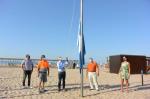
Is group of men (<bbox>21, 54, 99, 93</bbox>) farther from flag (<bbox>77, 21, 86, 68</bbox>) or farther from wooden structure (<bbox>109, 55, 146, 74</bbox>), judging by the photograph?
wooden structure (<bbox>109, 55, 146, 74</bbox>)

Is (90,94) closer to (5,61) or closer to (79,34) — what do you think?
(79,34)

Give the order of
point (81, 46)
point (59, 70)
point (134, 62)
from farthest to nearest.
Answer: point (134, 62), point (59, 70), point (81, 46)

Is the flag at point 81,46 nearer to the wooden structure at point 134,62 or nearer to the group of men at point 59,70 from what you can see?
the group of men at point 59,70

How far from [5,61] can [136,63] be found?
22753mm

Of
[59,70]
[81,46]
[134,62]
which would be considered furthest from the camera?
[134,62]

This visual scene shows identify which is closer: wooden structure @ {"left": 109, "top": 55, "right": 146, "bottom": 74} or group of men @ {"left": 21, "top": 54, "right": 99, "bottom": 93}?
group of men @ {"left": 21, "top": 54, "right": 99, "bottom": 93}

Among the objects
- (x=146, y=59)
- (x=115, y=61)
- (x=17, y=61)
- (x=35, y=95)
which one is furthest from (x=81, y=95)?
(x=17, y=61)

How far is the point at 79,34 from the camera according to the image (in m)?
13.5

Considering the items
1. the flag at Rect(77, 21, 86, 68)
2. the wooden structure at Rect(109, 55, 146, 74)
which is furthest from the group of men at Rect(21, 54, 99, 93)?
the wooden structure at Rect(109, 55, 146, 74)

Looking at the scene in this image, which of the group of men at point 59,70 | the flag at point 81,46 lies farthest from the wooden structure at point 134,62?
the flag at point 81,46

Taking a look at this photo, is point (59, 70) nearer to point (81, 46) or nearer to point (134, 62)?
point (81, 46)

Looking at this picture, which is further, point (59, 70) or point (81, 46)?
point (59, 70)

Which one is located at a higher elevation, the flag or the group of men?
the flag

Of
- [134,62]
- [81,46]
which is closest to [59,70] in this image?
[81,46]
